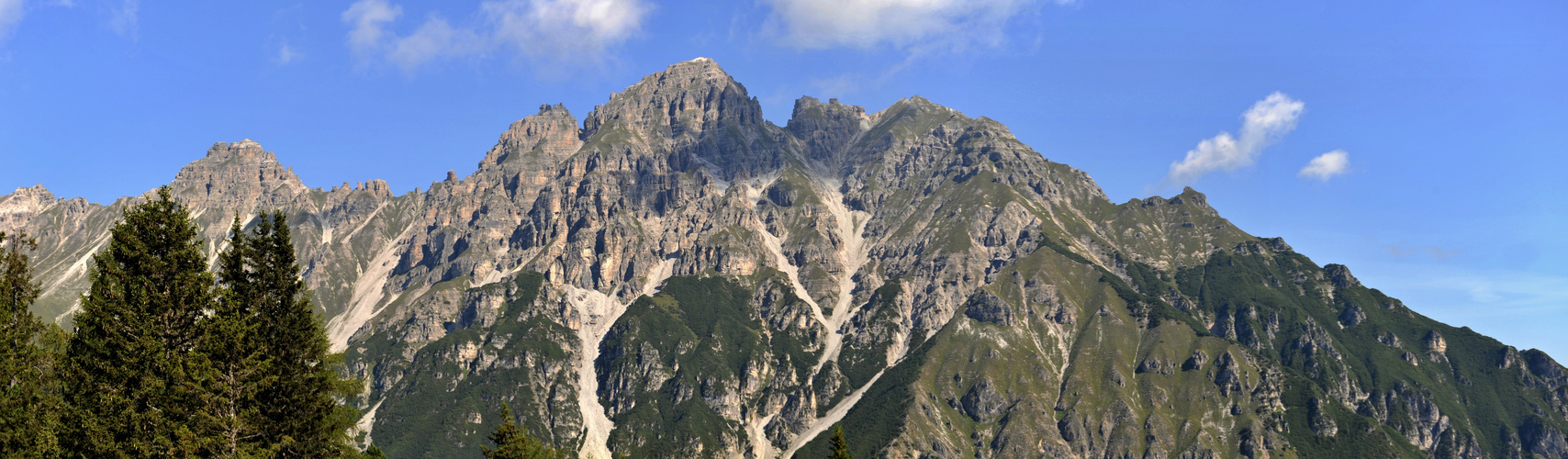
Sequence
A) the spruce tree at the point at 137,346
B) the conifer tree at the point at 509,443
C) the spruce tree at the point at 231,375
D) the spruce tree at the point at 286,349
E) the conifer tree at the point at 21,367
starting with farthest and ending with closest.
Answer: the conifer tree at the point at 509,443
the spruce tree at the point at 286,349
the conifer tree at the point at 21,367
the spruce tree at the point at 231,375
the spruce tree at the point at 137,346

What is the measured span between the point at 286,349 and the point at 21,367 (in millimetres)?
12845

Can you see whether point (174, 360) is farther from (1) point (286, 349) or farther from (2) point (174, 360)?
(1) point (286, 349)

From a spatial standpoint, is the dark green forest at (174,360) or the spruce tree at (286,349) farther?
the spruce tree at (286,349)

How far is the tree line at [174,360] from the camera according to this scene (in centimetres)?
4250

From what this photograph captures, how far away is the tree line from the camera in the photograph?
4250cm

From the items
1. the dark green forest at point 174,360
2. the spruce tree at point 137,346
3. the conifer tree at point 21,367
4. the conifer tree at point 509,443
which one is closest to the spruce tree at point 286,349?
the dark green forest at point 174,360

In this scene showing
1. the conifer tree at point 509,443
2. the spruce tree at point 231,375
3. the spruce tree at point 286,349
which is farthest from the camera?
the conifer tree at point 509,443

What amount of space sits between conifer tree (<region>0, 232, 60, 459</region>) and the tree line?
0.27 feet

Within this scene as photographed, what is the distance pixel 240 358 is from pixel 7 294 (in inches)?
562

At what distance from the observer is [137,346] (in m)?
42.7

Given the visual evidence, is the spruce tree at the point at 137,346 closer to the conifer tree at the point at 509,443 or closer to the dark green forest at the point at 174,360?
the dark green forest at the point at 174,360

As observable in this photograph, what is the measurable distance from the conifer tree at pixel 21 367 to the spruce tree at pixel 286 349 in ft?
26.5

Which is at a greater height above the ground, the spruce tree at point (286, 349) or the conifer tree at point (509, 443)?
the conifer tree at point (509, 443)

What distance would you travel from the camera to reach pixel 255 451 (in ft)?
148
